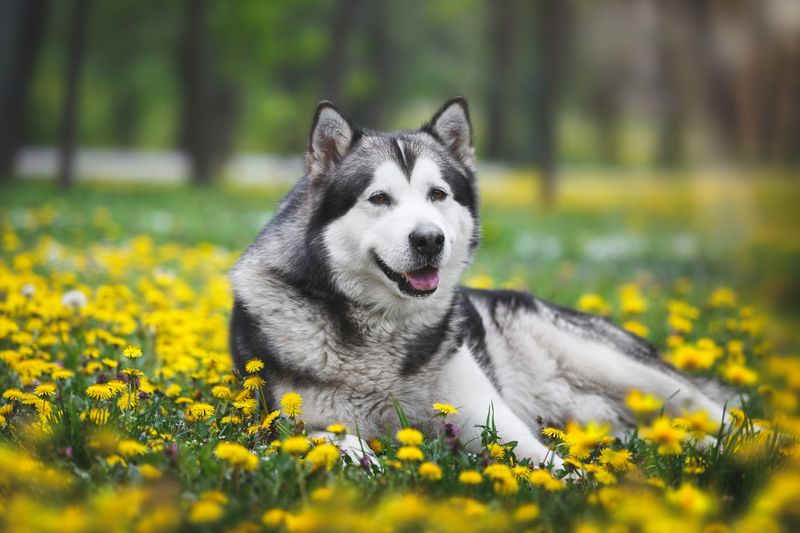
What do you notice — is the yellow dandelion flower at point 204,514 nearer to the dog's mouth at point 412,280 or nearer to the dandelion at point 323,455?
the dandelion at point 323,455

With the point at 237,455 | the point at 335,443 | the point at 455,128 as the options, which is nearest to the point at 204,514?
the point at 237,455

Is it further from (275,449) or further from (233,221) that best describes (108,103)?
(275,449)

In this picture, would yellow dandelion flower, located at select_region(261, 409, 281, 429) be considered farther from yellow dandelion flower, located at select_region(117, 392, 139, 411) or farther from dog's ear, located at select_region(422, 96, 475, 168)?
dog's ear, located at select_region(422, 96, 475, 168)

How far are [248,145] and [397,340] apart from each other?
3521 centimetres

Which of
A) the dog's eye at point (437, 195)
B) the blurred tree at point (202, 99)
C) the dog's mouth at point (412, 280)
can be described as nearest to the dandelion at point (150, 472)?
the dog's mouth at point (412, 280)

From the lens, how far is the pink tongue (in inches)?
127

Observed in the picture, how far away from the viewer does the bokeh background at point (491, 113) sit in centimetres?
141

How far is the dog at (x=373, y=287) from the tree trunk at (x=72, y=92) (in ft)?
47.2

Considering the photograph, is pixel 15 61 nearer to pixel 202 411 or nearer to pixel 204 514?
pixel 202 411

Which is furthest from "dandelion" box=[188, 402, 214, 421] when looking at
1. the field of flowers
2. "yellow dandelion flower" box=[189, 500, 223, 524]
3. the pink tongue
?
the pink tongue

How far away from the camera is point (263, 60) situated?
68.4ft

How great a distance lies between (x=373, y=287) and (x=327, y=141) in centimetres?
75

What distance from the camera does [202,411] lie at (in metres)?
2.86

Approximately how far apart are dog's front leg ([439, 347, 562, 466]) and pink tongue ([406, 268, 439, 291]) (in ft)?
1.19
